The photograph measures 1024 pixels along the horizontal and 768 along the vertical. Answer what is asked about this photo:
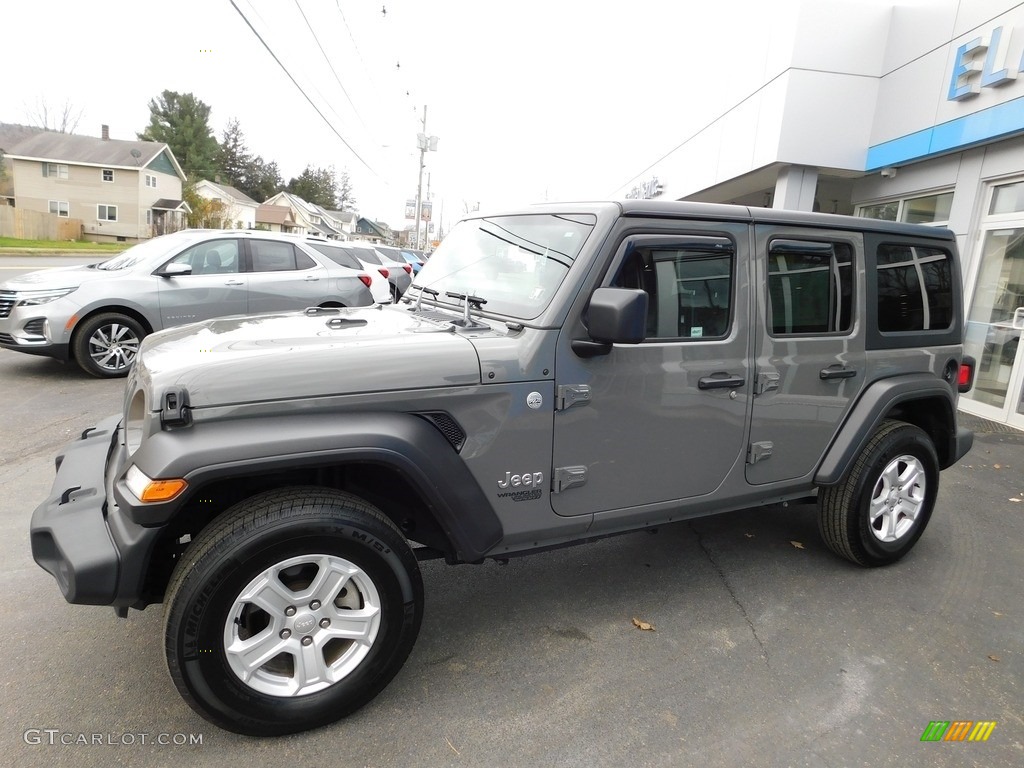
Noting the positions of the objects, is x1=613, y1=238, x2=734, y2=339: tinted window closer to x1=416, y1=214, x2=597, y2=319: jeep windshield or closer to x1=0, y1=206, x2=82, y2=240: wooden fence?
x1=416, y1=214, x2=597, y2=319: jeep windshield

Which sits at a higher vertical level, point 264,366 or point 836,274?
point 836,274

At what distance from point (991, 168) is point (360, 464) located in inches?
350

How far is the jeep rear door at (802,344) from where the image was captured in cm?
312

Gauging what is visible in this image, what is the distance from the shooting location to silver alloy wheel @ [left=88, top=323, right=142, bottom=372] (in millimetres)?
7148

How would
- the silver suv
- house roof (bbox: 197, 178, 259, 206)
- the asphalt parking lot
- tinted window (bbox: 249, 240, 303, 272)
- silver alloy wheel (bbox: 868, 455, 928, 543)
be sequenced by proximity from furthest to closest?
house roof (bbox: 197, 178, 259, 206) < tinted window (bbox: 249, 240, 303, 272) < the silver suv < silver alloy wheel (bbox: 868, 455, 928, 543) < the asphalt parking lot

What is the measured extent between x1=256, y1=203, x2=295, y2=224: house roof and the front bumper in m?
71.7

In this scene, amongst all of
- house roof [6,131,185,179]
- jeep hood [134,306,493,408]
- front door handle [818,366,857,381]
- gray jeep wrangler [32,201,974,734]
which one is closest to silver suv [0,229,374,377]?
gray jeep wrangler [32,201,974,734]

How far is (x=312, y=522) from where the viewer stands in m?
2.15

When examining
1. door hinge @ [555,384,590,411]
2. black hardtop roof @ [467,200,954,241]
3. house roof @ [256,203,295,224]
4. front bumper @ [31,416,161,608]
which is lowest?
front bumper @ [31,416,161,608]

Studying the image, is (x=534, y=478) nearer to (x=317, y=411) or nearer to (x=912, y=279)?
(x=317, y=411)

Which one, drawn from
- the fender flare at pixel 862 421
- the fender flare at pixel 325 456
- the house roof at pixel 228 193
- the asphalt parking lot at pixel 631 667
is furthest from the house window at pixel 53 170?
the fender flare at pixel 862 421

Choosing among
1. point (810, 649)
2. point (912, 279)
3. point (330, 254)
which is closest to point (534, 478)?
point (810, 649)

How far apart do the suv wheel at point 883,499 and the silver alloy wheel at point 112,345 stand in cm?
718

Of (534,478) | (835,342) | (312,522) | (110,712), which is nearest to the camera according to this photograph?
(312,522)
